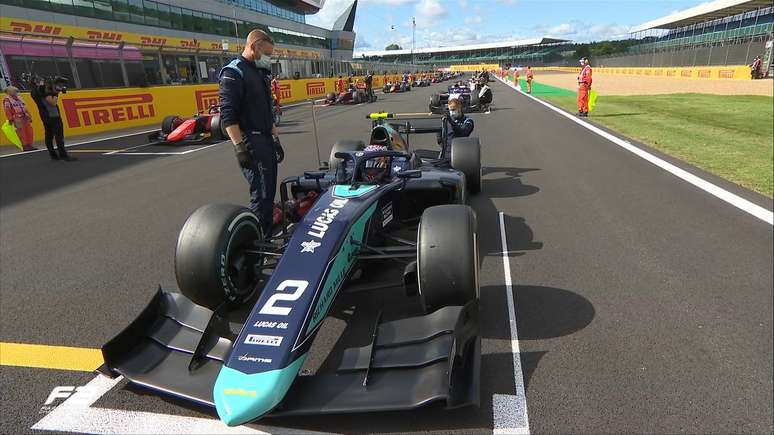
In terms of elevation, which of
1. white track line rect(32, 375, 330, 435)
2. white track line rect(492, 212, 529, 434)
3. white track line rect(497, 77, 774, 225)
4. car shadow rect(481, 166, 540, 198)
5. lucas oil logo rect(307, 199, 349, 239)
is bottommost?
white track line rect(497, 77, 774, 225)

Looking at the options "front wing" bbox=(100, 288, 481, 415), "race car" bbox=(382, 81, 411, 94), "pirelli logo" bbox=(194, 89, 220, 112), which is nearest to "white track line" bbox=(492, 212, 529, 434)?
"front wing" bbox=(100, 288, 481, 415)

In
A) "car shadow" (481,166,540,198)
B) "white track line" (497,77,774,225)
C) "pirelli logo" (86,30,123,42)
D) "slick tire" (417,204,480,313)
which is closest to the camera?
"slick tire" (417,204,480,313)

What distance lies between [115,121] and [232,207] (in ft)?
47.5

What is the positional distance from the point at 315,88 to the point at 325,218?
103ft

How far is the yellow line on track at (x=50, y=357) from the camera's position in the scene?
264cm

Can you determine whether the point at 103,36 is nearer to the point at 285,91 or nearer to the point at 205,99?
the point at 285,91

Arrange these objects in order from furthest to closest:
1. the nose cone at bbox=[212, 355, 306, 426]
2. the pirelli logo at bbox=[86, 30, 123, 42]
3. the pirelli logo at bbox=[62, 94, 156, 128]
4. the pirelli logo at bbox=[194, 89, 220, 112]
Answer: the pirelli logo at bbox=[86, 30, 123, 42] < the pirelli logo at bbox=[194, 89, 220, 112] < the pirelli logo at bbox=[62, 94, 156, 128] < the nose cone at bbox=[212, 355, 306, 426]

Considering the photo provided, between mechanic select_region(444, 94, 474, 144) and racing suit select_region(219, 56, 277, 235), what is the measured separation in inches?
130

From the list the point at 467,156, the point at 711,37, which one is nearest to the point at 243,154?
the point at 467,156

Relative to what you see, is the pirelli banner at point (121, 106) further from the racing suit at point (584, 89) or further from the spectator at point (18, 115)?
the racing suit at point (584, 89)

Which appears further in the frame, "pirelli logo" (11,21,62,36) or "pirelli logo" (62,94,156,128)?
"pirelli logo" (11,21,62,36)

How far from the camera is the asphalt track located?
2240mm

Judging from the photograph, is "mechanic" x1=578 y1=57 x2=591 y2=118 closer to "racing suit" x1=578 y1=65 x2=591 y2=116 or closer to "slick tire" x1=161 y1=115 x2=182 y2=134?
"racing suit" x1=578 y1=65 x2=591 y2=116

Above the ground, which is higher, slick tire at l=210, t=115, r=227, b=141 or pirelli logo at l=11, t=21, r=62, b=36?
pirelli logo at l=11, t=21, r=62, b=36
